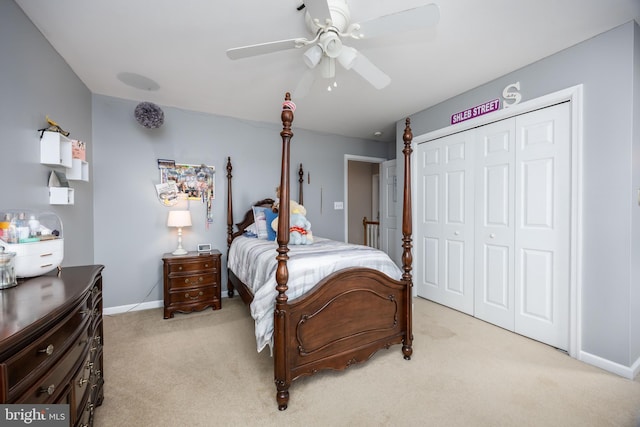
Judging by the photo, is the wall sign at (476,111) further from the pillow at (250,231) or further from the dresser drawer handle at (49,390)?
the dresser drawer handle at (49,390)

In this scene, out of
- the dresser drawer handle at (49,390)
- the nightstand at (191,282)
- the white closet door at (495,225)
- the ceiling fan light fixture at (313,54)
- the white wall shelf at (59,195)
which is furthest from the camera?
the nightstand at (191,282)

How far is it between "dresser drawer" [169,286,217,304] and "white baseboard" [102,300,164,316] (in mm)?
530

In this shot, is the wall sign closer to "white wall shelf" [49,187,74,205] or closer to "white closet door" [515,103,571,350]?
"white closet door" [515,103,571,350]

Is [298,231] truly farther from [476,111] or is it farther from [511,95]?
[511,95]

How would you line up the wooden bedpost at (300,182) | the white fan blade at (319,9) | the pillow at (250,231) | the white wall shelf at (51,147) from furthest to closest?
the wooden bedpost at (300,182) < the pillow at (250,231) < the white wall shelf at (51,147) < the white fan blade at (319,9)

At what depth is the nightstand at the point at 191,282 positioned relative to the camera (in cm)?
292

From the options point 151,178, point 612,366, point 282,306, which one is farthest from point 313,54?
point 612,366

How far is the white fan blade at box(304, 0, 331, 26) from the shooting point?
1.33 metres

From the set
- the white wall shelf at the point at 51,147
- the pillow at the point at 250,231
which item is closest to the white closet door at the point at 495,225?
the pillow at the point at 250,231

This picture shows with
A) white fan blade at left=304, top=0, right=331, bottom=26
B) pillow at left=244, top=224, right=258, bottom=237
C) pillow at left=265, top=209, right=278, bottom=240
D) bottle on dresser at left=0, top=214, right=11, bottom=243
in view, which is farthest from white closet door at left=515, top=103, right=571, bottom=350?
bottle on dresser at left=0, top=214, right=11, bottom=243

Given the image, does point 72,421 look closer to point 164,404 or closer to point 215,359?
point 164,404

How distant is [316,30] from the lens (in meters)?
1.67

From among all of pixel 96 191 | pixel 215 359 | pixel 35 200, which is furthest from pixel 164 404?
pixel 96 191

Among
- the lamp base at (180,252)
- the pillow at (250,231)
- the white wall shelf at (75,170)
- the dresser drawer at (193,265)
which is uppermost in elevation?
the white wall shelf at (75,170)
